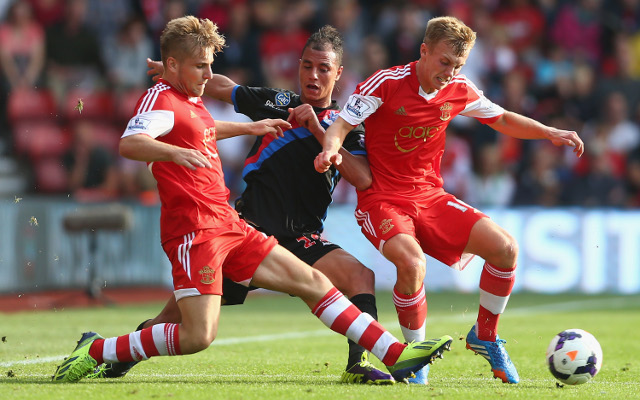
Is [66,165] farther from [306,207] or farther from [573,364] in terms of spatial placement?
[573,364]

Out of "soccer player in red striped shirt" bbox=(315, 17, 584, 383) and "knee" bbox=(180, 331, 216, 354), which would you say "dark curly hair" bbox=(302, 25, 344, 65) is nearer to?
"soccer player in red striped shirt" bbox=(315, 17, 584, 383)

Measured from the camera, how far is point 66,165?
1409 centimetres

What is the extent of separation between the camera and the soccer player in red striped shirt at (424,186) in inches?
234

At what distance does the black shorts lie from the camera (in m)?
5.96

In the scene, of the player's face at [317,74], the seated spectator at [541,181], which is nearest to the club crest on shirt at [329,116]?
the player's face at [317,74]

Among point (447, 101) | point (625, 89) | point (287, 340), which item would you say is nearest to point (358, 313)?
point (447, 101)

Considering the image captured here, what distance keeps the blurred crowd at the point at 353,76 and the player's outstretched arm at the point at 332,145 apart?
8281 millimetres

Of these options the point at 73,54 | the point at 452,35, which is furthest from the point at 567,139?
the point at 73,54

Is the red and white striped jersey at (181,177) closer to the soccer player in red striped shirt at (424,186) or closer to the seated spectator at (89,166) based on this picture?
the soccer player in red striped shirt at (424,186)

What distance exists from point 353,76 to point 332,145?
10504mm

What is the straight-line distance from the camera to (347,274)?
19.8 feet

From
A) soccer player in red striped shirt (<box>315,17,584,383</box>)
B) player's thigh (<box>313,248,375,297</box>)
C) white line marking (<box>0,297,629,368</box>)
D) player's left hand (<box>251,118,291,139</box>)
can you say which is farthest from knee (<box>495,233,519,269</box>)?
white line marking (<box>0,297,629,368</box>)

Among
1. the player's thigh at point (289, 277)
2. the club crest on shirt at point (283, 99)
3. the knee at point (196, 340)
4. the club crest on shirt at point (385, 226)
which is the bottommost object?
the knee at point (196, 340)

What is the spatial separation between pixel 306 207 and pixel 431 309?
5.75m
